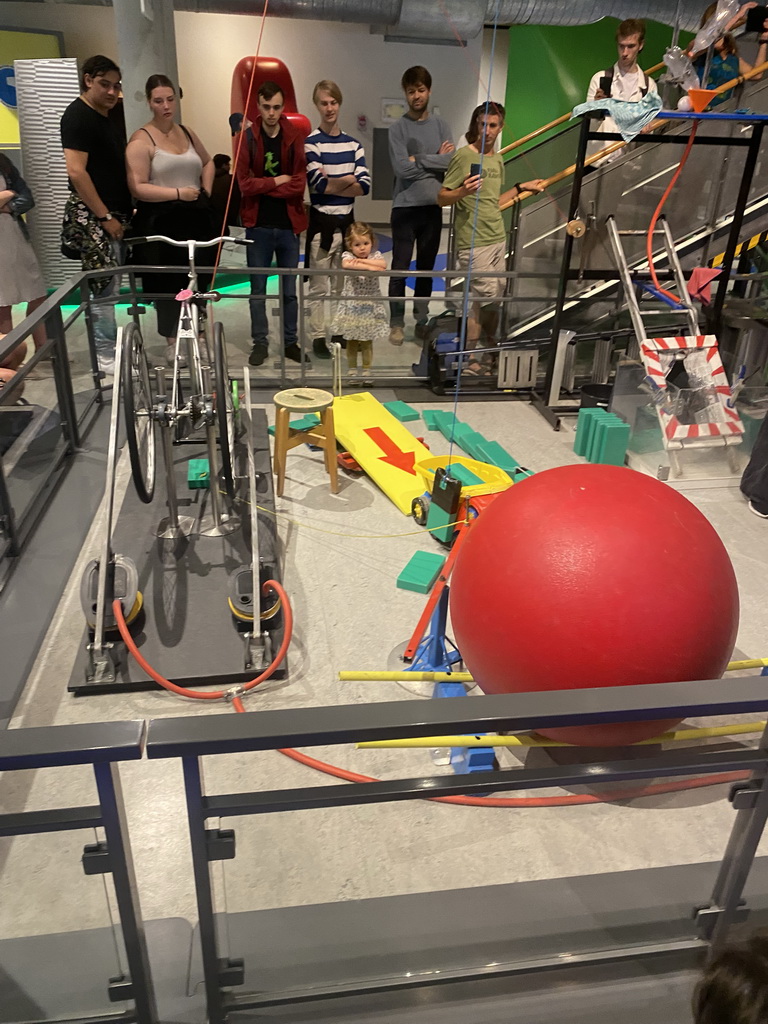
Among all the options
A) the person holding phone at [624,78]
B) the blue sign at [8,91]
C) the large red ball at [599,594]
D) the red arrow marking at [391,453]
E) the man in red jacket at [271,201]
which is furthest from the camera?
the blue sign at [8,91]

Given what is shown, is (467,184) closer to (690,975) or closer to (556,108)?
(690,975)

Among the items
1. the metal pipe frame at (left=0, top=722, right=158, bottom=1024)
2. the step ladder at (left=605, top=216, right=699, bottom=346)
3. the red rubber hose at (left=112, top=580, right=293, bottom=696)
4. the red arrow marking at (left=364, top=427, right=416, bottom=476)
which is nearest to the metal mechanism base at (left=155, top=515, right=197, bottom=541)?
the red rubber hose at (left=112, top=580, right=293, bottom=696)

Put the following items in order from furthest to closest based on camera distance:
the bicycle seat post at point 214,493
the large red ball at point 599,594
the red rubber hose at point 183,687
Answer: the bicycle seat post at point 214,493
the red rubber hose at point 183,687
the large red ball at point 599,594

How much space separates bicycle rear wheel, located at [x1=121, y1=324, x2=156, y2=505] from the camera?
305cm

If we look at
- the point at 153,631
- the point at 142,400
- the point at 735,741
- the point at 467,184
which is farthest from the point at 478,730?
the point at 467,184

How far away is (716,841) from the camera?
175 centimetres

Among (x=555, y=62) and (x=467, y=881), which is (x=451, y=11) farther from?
(x=467, y=881)

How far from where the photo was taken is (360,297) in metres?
5.60

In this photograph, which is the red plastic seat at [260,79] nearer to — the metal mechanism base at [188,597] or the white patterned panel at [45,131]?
the white patterned panel at [45,131]

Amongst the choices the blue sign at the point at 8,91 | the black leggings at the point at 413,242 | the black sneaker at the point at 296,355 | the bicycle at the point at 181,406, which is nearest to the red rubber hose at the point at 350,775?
the bicycle at the point at 181,406

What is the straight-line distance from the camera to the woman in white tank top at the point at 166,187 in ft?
16.5

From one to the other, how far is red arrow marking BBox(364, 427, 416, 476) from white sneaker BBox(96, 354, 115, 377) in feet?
5.78

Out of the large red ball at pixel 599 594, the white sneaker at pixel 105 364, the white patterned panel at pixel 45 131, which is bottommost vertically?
the white sneaker at pixel 105 364

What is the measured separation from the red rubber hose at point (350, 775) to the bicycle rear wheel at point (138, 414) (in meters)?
0.57
